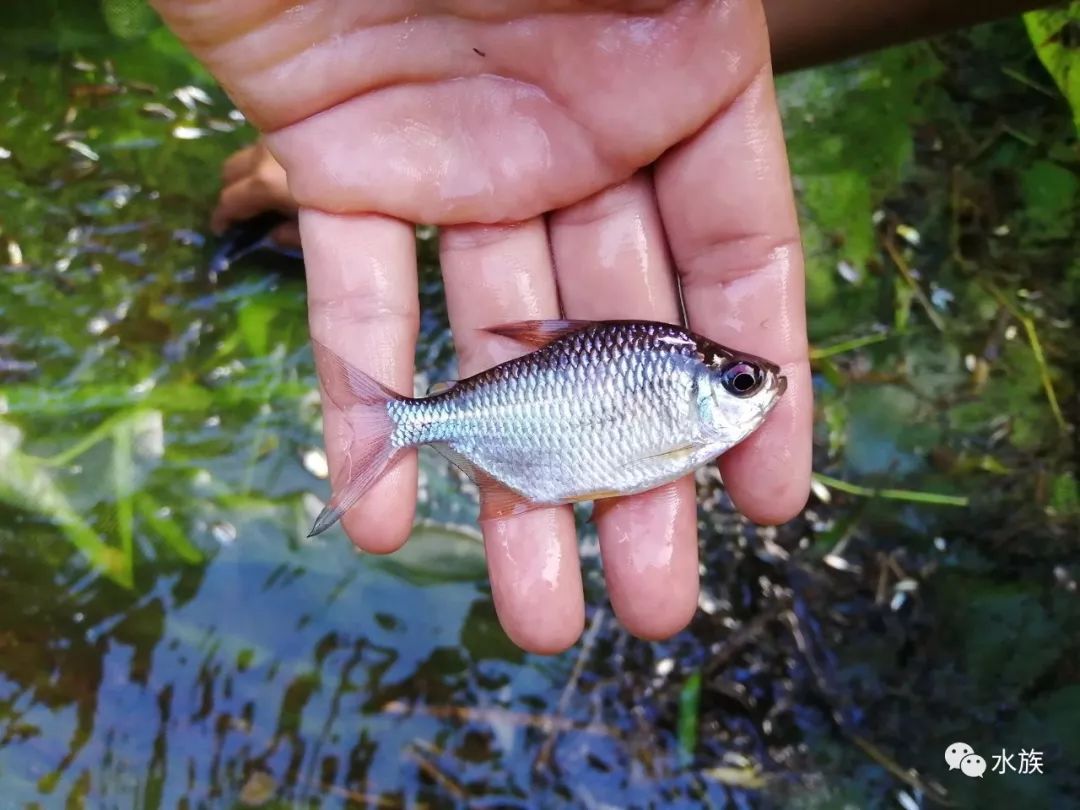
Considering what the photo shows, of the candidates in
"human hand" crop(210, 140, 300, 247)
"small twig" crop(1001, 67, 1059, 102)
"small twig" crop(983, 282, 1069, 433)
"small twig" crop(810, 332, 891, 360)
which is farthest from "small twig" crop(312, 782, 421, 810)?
"small twig" crop(1001, 67, 1059, 102)

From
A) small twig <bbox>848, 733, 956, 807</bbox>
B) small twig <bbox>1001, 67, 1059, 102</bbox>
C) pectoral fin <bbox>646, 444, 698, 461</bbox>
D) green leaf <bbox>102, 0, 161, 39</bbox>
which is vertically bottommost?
small twig <bbox>848, 733, 956, 807</bbox>

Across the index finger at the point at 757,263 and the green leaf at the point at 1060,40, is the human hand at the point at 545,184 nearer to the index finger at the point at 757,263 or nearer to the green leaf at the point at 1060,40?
the index finger at the point at 757,263

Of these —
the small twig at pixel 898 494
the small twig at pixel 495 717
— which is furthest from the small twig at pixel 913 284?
the small twig at pixel 495 717

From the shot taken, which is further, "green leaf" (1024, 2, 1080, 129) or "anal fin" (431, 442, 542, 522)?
"green leaf" (1024, 2, 1080, 129)

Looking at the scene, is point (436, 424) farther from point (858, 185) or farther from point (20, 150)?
point (20, 150)

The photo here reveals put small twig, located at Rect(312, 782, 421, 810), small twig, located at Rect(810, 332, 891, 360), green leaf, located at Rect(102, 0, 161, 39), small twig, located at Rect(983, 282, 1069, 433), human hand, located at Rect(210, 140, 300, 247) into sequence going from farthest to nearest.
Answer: green leaf, located at Rect(102, 0, 161, 39), small twig, located at Rect(810, 332, 891, 360), small twig, located at Rect(983, 282, 1069, 433), human hand, located at Rect(210, 140, 300, 247), small twig, located at Rect(312, 782, 421, 810)

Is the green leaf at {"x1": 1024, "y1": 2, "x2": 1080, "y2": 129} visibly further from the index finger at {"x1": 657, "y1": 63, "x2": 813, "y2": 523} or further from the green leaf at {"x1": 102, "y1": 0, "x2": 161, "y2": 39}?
the green leaf at {"x1": 102, "y1": 0, "x2": 161, "y2": 39}
